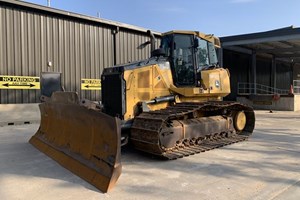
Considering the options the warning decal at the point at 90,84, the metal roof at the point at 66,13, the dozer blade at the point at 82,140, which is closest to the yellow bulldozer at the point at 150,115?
the dozer blade at the point at 82,140

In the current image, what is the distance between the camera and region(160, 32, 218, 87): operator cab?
289 inches

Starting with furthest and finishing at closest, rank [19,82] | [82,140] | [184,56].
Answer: [19,82] < [184,56] < [82,140]

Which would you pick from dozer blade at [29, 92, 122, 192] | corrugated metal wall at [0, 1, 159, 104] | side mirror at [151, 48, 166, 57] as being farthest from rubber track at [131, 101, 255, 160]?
corrugated metal wall at [0, 1, 159, 104]

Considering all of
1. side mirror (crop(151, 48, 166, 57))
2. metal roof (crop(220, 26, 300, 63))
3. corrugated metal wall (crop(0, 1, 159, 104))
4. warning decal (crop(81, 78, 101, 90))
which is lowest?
warning decal (crop(81, 78, 101, 90))

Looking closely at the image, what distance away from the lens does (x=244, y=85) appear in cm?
2622

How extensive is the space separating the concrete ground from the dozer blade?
0.57 feet

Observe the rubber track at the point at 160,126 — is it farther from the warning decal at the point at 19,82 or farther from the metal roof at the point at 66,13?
the metal roof at the point at 66,13

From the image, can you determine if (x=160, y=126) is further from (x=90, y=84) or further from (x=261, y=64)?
(x=261, y=64)

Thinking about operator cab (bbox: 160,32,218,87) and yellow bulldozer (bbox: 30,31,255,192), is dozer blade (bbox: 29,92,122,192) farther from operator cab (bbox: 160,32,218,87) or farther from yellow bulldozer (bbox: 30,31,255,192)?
operator cab (bbox: 160,32,218,87)

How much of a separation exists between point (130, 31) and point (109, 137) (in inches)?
521

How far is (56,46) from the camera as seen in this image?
45.3ft

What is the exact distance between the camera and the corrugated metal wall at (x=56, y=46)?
12.3 m

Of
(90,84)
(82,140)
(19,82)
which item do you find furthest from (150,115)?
(90,84)

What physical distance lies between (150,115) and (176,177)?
5.60 ft
